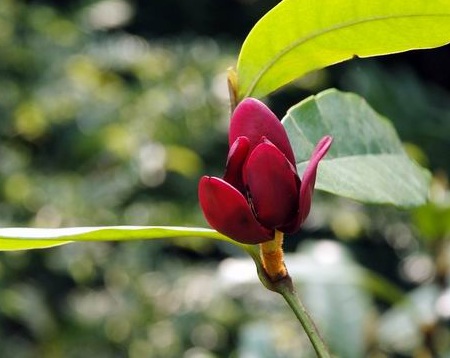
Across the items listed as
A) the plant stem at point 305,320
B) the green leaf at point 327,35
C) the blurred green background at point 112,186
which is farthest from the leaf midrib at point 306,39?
the blurred green background at point 112,186

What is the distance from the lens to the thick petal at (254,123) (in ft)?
1.58

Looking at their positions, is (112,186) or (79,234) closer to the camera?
(79,234)

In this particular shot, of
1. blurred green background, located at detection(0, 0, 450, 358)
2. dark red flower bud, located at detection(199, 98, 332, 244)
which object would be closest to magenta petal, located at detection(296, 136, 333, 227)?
dark red flower bud, located at detection(199, 98, 332, 244)

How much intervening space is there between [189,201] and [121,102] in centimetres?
33

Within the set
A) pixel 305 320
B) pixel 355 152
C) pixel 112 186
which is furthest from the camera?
pixel 112 186

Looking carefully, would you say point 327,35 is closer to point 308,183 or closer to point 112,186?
point 308,183

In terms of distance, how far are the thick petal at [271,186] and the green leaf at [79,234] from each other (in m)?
0.03

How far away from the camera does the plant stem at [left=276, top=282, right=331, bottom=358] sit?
450mm

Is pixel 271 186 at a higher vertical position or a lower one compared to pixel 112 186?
higher

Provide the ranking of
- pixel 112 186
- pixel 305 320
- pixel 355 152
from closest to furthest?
pixel 305 320
pixel 355 152
pixel 112 186

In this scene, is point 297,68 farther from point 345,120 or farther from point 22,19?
point 22,19

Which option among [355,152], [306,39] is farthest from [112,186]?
[306,39]

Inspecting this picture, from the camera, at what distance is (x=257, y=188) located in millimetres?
470

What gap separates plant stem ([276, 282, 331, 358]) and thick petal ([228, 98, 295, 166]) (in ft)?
0.21
